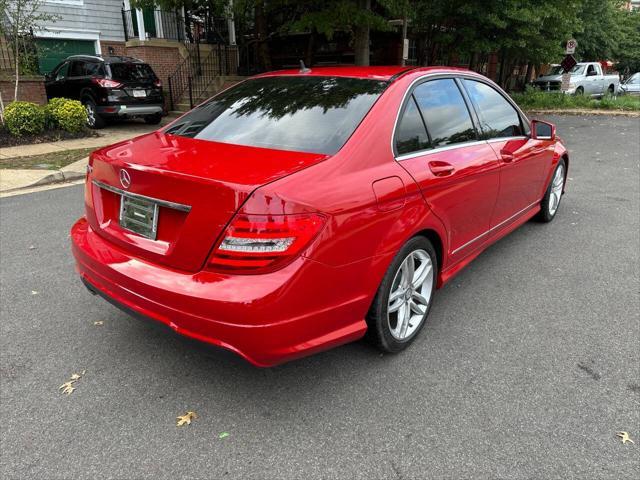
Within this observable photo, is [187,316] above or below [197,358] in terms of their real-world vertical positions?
above

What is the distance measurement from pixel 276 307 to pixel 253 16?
17.8 metres

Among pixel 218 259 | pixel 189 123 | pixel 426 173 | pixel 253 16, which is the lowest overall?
pixel 218 259

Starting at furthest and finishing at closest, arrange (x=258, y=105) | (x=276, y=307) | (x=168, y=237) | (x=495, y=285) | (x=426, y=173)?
1. (x=495, y=285)
2. (x=258, y=105)
3. (x=426, y=173)
4. (x=168, y=237)
5. (x=276, y=307)

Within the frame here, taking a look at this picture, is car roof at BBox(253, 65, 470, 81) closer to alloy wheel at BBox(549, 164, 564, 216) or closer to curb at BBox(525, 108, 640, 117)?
alloy wheel at BBox(549, 164, 564, 216)

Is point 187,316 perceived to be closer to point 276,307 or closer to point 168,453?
point 276,307

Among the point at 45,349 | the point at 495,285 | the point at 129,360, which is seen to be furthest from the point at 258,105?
the point at 495,285

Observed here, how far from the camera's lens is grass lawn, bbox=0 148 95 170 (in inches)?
336

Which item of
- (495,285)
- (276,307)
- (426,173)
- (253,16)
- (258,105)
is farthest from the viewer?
(253,16)

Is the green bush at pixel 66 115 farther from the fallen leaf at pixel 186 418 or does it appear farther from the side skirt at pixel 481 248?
the fallen leaf at pixel 186 418

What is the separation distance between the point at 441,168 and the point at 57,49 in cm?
1746

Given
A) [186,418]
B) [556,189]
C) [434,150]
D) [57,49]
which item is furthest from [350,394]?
[57,49]

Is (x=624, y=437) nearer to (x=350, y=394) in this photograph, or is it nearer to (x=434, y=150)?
(x=350, y=394)

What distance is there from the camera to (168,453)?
2.29 meters

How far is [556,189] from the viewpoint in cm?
561
